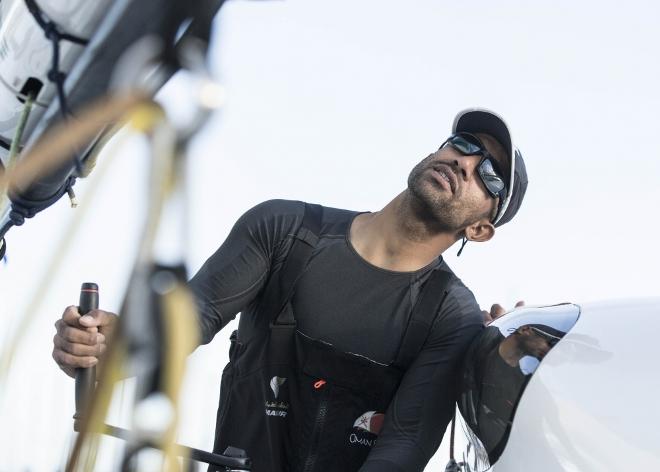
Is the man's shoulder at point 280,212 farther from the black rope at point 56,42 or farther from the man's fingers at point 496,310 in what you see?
the black rope at point 56,42

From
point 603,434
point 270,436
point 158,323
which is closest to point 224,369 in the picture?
point 270,436

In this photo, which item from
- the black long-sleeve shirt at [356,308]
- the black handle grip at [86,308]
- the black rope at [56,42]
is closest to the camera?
the black rope at [56,42]

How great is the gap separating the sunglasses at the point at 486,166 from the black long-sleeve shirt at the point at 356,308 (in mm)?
353

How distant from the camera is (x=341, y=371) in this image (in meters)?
2.82

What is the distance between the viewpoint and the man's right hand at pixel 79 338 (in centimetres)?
212

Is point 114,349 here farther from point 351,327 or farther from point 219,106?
point 351,327

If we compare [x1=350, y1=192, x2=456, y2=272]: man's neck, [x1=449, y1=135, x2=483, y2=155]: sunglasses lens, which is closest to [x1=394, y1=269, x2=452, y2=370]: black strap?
[x1=350, y1=192, x2=456, y2=272]: man's neck

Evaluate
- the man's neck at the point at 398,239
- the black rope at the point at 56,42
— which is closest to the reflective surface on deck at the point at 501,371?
the man's neck at the point at 398,239

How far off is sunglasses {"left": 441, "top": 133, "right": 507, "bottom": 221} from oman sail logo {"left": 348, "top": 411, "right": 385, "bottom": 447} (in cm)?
93

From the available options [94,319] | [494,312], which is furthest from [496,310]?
[94,319]

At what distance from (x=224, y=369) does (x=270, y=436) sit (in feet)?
1.16

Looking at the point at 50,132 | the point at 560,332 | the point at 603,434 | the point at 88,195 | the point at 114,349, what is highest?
the point at 50,132

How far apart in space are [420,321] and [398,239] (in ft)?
1.03

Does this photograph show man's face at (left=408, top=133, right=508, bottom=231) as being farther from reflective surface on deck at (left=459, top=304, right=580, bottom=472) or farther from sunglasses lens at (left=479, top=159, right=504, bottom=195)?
reflective surface on deck at (left=459, top=304, right=580, bottom=472)
